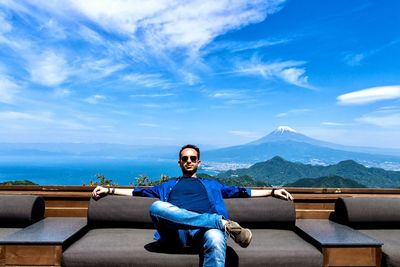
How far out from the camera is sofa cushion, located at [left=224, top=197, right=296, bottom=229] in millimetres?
3635

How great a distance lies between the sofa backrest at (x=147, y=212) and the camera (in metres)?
3.59

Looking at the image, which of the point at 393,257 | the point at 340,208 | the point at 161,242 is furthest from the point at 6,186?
the point at 393,257

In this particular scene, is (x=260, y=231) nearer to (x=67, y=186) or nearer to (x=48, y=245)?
(x=48, y=245)

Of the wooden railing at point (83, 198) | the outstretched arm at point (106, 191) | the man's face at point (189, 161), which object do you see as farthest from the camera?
the wooden railing at point (83, 198)

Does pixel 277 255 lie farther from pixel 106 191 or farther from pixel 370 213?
pixel 106 191

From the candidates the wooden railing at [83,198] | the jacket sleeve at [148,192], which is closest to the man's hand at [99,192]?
the jacket sleeve at [148,192]

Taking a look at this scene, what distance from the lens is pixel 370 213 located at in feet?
12.3

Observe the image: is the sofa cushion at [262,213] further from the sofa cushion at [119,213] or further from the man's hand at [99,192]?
the man's hand at [99,192]

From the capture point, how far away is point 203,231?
2834 mm

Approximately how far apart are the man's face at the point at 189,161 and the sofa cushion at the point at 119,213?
1.82 feet

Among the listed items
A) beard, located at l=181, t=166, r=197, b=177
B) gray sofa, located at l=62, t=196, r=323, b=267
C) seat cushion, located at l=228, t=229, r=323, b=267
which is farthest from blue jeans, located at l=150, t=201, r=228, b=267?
beard, located at l=181, t=166, r=197, b=177

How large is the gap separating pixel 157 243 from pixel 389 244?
219 centimetres

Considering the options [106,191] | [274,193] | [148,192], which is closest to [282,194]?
[274,193]

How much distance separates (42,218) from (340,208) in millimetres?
3511
